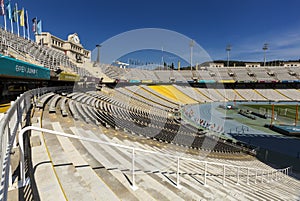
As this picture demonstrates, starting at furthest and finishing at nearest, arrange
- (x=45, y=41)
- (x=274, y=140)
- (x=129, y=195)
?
(x=45, y=41), (x=274, y=140), (x=129, y=195)

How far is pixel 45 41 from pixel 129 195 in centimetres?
3918

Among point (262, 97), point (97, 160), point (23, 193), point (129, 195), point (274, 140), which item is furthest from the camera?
point (262, 97)

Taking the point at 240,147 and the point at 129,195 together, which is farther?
the point at 240,147

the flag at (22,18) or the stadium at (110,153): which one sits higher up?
the flag at (22,18)

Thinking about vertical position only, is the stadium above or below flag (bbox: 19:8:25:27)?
below

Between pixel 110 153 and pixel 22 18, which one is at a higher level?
pixel 22 18

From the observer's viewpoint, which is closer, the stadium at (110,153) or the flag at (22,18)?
the stadium at (110,153)

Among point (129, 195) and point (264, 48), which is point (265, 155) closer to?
point (129, 195)

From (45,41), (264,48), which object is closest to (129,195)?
(45,41)

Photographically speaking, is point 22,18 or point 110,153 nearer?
point 110,153

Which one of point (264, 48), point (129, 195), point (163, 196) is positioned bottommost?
point (163, 196)

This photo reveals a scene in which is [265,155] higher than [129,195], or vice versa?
[129,195]

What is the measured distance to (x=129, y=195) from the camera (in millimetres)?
2459

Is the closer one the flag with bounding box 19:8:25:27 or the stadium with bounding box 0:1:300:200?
the stadium with bounding box 0:1:300:200
